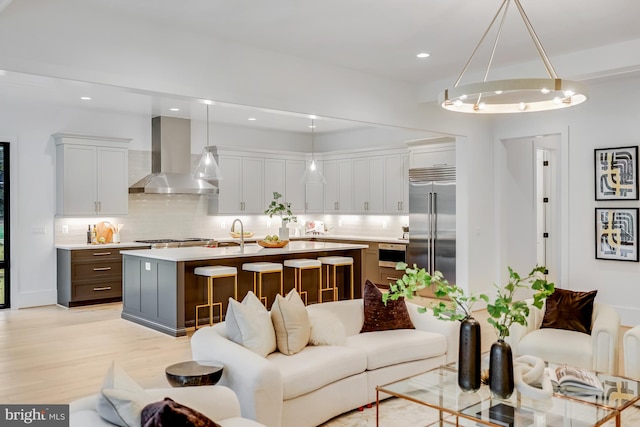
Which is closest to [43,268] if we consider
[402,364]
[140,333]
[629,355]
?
[140,333]

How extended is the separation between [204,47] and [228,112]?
12.2 ft

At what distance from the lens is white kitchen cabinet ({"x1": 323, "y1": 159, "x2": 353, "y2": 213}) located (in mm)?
10148

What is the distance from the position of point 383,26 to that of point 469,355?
2854 millimetres

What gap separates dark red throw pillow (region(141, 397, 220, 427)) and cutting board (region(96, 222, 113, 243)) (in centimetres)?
683

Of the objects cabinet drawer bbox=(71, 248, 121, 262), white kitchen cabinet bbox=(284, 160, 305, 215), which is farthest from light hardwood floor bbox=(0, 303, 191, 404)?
white kitchen cabinet bbox=(284, 160, 305, 215)

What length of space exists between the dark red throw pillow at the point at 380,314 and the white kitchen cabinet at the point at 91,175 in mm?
5281

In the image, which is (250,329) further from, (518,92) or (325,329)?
→ (518,92)

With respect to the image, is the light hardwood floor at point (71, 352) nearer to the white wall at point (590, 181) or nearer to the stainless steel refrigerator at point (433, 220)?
the stainless steel refrigerator at point (433, 220)

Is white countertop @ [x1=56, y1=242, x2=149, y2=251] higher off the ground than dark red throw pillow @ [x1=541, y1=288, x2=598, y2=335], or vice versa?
white countertop @ [x1=56, y1=242, x2=149, y2=251]

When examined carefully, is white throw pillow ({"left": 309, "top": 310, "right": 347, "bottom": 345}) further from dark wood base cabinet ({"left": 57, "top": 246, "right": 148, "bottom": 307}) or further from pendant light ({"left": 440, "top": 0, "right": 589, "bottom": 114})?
dark wood base cabinet ({"left": 57, "top": 246, "right": 148, "bottom": 307})

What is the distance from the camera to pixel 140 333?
241 inches

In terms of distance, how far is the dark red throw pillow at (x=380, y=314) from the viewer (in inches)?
169

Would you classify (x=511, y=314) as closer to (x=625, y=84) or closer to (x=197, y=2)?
(x=197, y=2)

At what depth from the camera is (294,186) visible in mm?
10562
